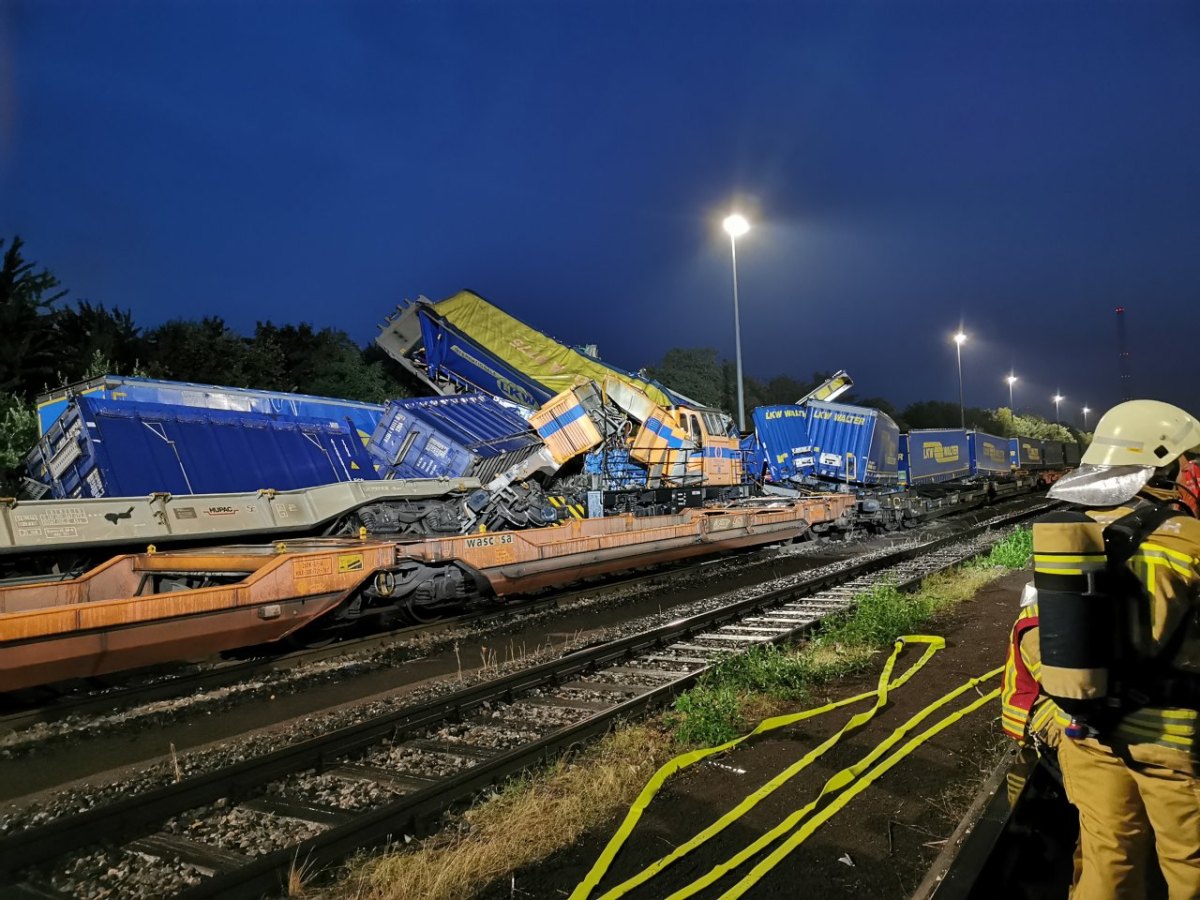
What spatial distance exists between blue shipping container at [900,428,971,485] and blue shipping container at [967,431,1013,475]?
533 millimetres

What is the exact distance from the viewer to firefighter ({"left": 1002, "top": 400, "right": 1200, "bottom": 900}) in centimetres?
189

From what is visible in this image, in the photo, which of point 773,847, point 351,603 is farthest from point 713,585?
point 773,847

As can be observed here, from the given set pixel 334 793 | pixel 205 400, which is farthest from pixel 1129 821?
pixel 205 400

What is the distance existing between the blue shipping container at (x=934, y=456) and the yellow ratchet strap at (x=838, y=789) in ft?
59.0

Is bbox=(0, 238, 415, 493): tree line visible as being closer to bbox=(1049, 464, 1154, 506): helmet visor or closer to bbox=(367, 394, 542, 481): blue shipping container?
bbox=(367, 394, 542, 481): blue shipping container

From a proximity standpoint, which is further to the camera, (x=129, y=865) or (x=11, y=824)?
(x=11, y=824)

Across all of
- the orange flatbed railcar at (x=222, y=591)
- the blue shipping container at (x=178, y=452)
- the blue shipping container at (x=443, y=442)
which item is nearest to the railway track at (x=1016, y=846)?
the orange flatbed railcar at (x=222, y=591)

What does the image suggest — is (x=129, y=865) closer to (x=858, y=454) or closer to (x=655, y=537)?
(x=655, y=537)

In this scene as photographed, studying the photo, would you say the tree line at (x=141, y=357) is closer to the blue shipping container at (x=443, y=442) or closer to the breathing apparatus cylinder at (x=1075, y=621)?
the blue shipping container at (x=443, y=442)

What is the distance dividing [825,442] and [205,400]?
15381 millimetres

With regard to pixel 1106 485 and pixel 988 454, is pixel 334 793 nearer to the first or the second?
pixel 1106 485

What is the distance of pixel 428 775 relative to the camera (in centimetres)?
444

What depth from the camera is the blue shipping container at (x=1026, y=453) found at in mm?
32875

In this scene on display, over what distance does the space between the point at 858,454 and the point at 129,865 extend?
61.2 feet
